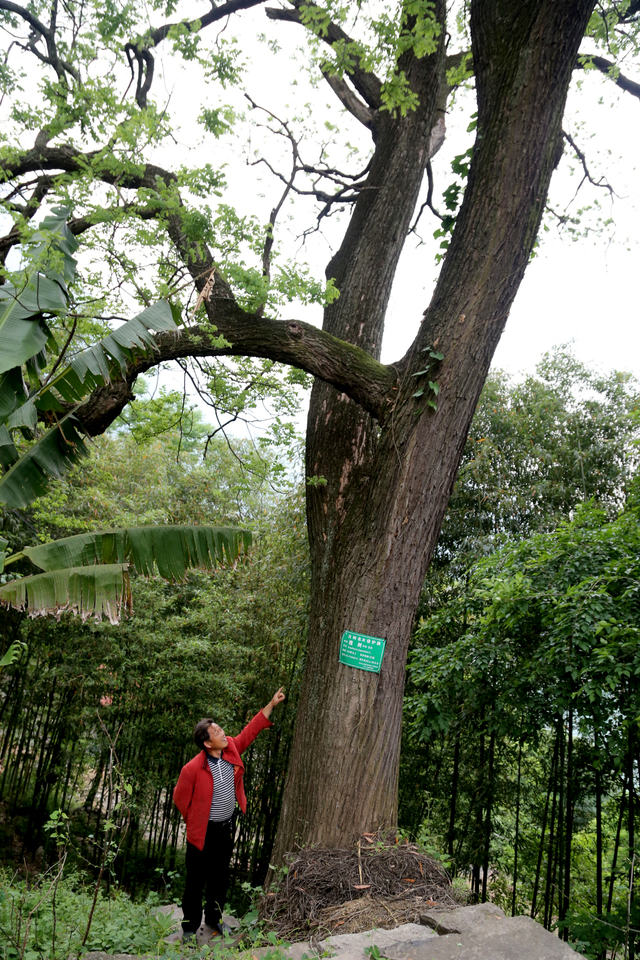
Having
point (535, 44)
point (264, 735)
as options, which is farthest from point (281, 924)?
point (535, 44)

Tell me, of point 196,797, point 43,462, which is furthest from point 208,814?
point 43,462

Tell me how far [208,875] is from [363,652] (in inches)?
63.9

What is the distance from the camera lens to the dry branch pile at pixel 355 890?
304 cm

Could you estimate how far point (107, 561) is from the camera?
3.91 meters

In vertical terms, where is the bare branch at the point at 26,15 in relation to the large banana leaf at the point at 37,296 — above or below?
above

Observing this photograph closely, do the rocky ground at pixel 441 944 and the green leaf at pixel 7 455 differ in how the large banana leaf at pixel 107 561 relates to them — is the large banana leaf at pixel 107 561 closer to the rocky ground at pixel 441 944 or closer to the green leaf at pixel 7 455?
the green leaf at pixel 7 455

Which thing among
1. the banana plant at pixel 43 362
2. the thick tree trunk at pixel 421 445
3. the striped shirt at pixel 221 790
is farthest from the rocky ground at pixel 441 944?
the banana plant at pixel 43 362

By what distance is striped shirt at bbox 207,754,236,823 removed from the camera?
3770 millimetres

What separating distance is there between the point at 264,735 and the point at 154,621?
75.5 inches

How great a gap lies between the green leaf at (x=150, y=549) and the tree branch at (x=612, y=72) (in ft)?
15.0

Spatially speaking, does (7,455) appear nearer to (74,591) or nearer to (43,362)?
(43,362)

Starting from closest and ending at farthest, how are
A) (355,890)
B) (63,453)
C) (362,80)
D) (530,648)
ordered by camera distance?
(355,890) < (63,453) < (530,648) < (362,80)

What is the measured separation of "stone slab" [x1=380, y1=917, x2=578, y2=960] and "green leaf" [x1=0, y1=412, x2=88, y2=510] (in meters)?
3.22

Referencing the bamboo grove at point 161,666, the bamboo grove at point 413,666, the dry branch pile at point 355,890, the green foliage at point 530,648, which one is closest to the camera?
the dry branch pile at point 355,890
